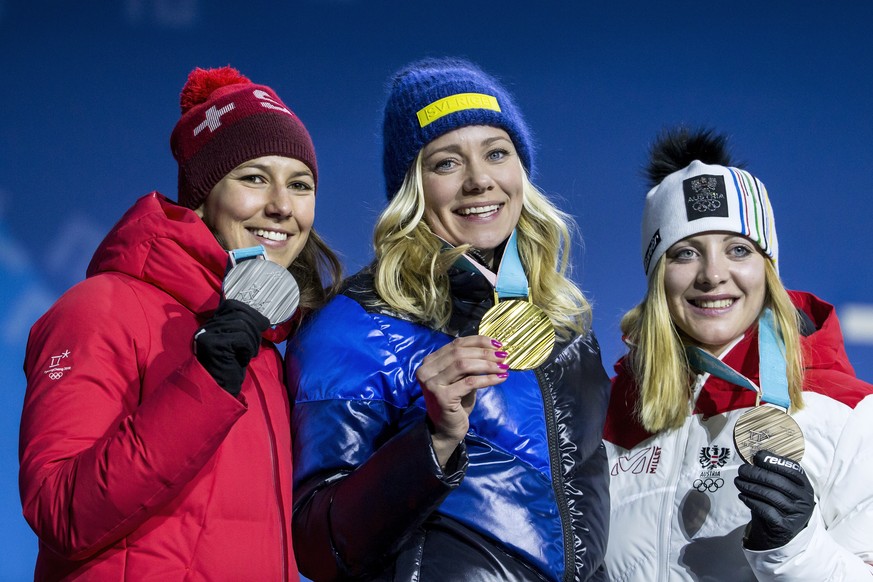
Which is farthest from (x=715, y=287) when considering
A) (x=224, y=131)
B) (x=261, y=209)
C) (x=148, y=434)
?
(x=148, y=434)

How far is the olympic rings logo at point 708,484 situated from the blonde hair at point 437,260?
0.57 m

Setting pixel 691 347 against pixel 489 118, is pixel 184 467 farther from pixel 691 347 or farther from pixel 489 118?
pixel 691 347

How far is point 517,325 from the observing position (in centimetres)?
228

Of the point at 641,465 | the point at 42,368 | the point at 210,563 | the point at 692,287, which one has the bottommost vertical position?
the point at 210,563

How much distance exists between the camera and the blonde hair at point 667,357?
266cm

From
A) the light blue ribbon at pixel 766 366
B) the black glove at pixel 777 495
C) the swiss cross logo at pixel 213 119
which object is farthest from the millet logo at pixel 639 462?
the swiss cross logo at pixel 213 119

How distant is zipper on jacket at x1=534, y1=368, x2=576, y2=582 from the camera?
208 cm

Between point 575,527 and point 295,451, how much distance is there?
726 mm

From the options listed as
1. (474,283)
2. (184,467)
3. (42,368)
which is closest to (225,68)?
(474,283)

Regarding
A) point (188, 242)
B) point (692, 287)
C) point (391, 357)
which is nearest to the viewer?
point (188, 242)

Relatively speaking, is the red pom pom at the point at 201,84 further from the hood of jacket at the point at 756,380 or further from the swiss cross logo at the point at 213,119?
the hood of jacket at the point at 756,380

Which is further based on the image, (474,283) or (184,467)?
(474,283)

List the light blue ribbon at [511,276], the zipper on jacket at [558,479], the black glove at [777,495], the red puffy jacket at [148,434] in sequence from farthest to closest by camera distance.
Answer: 1. the light blue ribbon at [511,276]
2. the black glove at [777,495]
3. the zipper on jacket at [558,479]
4. the red puffy jacket at [148,434]

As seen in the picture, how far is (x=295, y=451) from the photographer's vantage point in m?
2.13
